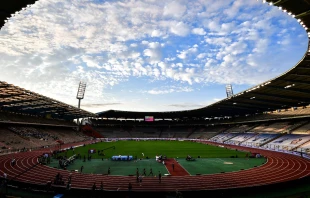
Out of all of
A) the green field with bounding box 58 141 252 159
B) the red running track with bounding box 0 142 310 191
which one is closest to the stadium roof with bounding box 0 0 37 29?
the red running track with bounding box 0 142 310 191

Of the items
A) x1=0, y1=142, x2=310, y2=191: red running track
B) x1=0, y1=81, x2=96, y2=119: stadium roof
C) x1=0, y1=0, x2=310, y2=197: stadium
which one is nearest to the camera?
x1=0, y1=0, x2=310, y2=197: stadium

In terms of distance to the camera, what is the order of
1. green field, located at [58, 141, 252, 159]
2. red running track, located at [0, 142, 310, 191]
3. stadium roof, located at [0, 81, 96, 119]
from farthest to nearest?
green field, located at [58, 141, 252, 159] → stadium roof, located at [0, 81, 96, 119] → red running track, located at [0, 142, 310, 191]

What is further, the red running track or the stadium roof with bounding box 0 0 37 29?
the red running track

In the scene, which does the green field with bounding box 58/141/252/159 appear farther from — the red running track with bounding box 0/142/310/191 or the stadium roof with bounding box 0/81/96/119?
the stadium roof with bounding box 0/81/96/119

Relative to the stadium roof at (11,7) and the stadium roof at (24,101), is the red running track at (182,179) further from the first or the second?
the stadium roof at (24,101)

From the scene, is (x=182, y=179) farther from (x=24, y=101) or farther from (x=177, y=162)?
(x=24, y=101)

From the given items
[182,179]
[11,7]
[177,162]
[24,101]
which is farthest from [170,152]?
[11,7]

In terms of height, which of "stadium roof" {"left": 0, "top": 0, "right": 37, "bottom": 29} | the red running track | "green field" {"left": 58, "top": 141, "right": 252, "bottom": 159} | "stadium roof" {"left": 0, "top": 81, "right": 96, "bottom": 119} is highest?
"stadium roof" {"left": 0, "top": 0, "right": 37, "bottom": 29}

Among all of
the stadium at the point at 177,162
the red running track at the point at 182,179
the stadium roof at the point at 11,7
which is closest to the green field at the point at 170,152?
the stadium at the point at 177,162

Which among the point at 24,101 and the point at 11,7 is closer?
the point at 11,7

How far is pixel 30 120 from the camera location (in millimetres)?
59844

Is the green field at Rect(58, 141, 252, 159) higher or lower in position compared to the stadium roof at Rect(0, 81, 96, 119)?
lower

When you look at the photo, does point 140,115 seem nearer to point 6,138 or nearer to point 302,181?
point 6,138

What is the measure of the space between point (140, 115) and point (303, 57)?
8275 cm
